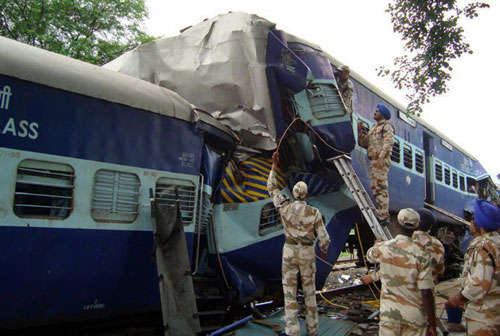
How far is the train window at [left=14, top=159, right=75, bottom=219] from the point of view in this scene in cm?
315

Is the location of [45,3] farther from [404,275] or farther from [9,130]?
[404,275]

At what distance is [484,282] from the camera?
297cm

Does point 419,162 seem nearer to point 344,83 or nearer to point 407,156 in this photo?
point 407,156

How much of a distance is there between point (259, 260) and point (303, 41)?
11.0ft

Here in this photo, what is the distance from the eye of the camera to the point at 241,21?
5.49 m

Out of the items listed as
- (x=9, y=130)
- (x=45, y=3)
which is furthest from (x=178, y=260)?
(x=45, y=3)

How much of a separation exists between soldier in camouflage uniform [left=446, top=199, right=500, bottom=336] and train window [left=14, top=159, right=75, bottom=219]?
11.2ft

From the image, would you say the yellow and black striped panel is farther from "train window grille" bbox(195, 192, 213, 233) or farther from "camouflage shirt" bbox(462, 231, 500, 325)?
"camouflage shirt" bbox(462, 231, 500, 325)

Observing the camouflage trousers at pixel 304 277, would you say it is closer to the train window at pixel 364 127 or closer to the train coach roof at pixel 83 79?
the train coach roof at pixel 83 79

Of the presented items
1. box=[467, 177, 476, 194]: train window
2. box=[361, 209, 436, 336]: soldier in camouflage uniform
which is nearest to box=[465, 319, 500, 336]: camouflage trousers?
box=[361, 209, 436, 336]: soldier in camouflage uniform

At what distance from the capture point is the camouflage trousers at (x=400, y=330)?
2.96 metres

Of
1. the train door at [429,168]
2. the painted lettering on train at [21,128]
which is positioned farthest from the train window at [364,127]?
the painted lettering on train at [21,128]

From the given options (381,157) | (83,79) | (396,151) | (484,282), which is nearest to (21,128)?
(83,79)

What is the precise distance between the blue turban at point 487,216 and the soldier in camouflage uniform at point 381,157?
2471mm
